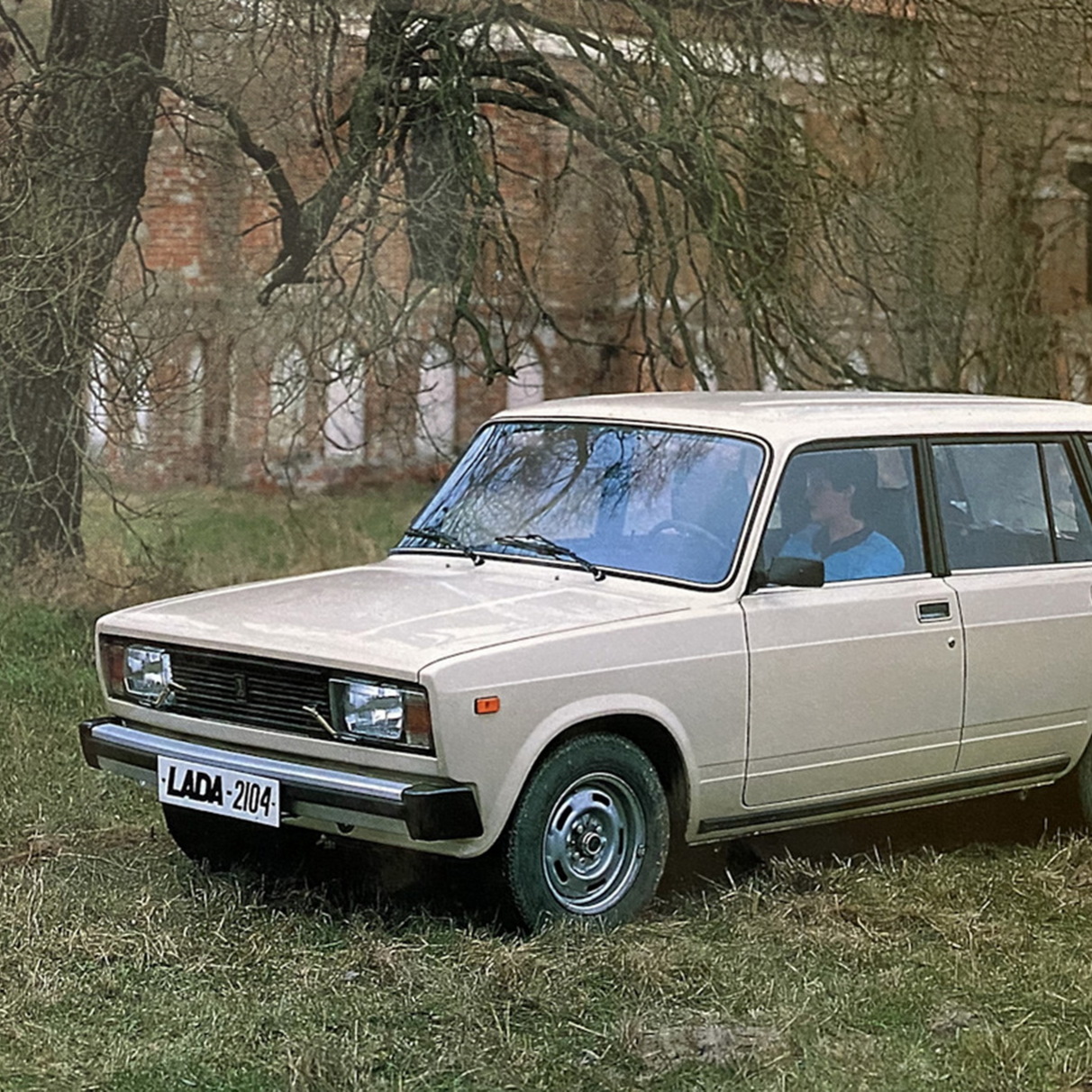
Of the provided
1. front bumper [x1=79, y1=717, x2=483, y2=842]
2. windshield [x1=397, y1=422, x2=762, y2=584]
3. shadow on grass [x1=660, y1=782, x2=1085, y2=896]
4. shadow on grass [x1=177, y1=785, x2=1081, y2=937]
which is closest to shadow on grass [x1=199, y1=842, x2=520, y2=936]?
shadow on grass [x1=177, y1=785, x2=1081, y2=937]

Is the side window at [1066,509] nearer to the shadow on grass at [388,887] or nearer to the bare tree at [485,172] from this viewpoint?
the shadow on grass at [388,887]

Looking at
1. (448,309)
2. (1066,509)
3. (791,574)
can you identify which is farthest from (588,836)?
(448,309)

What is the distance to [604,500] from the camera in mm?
6809

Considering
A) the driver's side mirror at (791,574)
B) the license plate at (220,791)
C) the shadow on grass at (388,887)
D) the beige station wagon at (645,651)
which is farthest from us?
the driver's side mirror at (791,574)

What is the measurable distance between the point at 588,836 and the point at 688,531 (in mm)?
1087

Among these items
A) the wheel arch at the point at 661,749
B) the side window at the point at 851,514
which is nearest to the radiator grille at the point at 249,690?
the wheel arch at the point at 661,749

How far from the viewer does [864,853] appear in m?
7.20

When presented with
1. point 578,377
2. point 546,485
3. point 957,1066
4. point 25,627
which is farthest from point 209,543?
point 957,1066

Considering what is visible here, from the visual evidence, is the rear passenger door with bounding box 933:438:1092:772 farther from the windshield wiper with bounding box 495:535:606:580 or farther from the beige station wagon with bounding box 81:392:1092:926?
the windshield wiper with bounding box 495:535:606:580

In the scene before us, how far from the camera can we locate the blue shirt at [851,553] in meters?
6.68

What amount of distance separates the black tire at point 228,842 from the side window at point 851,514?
1.91 metres

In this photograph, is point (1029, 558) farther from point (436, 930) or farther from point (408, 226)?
point (408, 226)

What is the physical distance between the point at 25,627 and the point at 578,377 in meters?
5.63

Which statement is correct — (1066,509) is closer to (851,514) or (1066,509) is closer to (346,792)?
(851,514)
